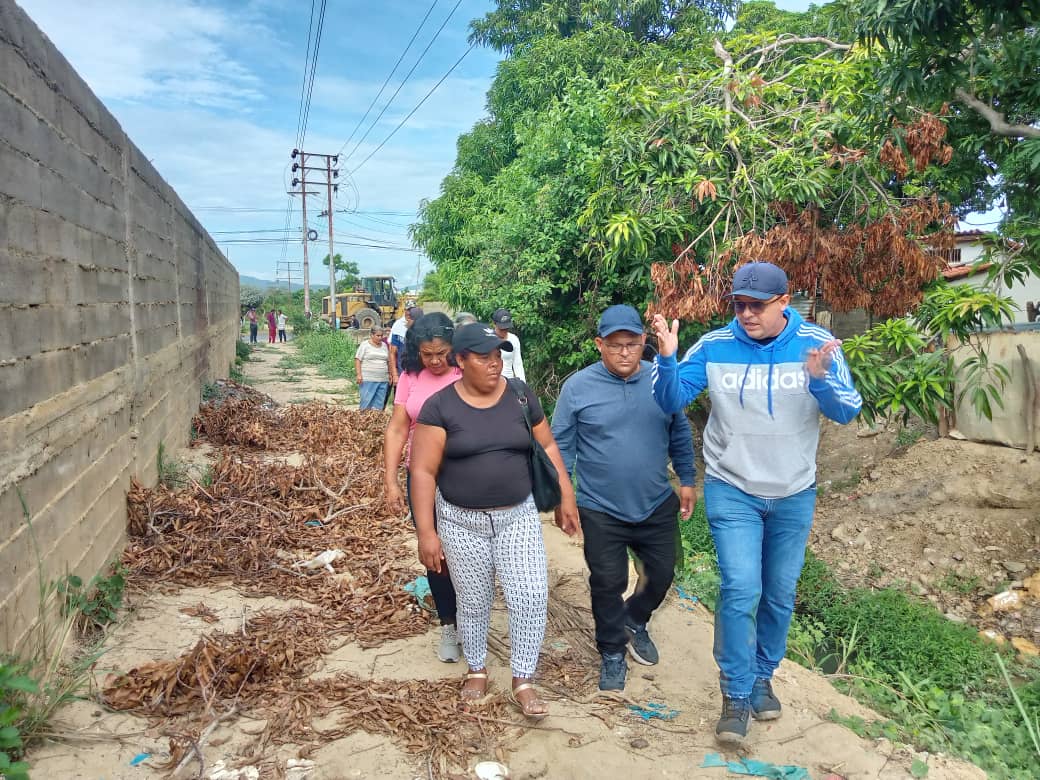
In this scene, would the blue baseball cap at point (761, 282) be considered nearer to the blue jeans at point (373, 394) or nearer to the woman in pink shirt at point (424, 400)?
the woman in pink shirt at point (424, 400)

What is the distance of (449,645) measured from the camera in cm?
393

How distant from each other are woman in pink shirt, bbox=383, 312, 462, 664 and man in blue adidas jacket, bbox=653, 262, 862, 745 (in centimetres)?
115

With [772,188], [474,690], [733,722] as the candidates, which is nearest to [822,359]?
[733,722]

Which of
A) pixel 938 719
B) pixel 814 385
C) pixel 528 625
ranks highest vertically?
pixel 814 385

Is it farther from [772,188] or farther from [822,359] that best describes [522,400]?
[772,188]

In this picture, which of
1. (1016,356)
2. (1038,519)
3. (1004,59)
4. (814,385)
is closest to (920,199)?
(1004,59)

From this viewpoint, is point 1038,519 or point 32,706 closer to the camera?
point 32,706

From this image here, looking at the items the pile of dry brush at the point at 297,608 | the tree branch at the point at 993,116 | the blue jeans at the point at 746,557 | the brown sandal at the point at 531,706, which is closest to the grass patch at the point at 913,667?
the blue jeans at the point at 746,557

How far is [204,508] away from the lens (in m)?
5.74

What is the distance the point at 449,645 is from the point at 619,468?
1.32 metres

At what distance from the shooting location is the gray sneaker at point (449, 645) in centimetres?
391

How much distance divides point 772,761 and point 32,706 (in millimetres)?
2865

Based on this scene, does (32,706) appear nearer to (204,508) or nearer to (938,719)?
(204,508)

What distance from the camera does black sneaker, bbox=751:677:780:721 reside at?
10.9 ft
